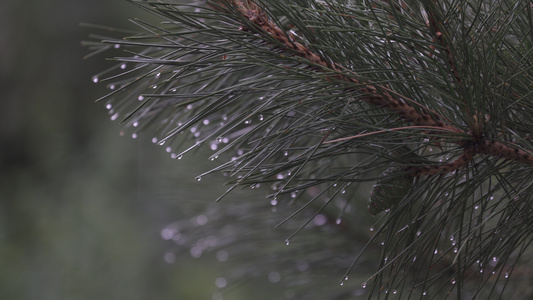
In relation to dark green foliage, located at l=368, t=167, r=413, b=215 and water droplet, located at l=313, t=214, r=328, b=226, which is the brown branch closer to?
dark green foliage, located at l=368, t=167, r=413, b=215

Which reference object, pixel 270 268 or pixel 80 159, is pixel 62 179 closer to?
pixel 80 159

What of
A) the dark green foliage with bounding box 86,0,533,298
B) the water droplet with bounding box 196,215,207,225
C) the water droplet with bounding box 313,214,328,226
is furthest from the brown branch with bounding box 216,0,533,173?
the water droplet with bounding box 196,215,207,225

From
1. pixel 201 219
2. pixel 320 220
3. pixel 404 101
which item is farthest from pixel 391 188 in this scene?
pixel 201 219

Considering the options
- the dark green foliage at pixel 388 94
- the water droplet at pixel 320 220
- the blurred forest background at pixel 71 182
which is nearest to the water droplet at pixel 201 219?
the water droplet at pixel 320 220

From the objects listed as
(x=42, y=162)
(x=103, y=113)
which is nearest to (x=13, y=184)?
(x=42, y=162)

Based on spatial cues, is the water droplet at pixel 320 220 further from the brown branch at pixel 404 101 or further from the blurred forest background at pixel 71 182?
the blurred forest background at pixel 71 182

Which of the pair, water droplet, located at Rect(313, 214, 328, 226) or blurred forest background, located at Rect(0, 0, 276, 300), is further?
blurred forest background, located at Rect(0, 0, 276, 300)
